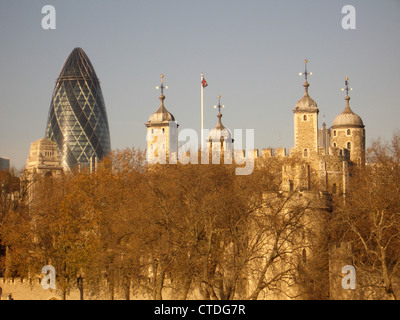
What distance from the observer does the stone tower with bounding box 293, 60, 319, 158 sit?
80188 millimetres

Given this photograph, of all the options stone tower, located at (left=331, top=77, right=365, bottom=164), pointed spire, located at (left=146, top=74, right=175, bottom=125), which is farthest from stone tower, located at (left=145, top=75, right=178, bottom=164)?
stone tower, located at (left=331, top=77, right=365, bottom=164)

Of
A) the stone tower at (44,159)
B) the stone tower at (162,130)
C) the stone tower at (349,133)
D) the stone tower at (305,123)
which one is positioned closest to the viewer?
the stone tower at (305,123)

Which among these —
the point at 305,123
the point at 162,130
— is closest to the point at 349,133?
the point at 305,123

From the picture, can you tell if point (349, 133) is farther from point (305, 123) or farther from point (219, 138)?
point (219, 138)

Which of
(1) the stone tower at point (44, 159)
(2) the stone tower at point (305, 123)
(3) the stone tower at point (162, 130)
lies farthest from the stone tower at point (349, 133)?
(1) the stone tower at point (44, 159)

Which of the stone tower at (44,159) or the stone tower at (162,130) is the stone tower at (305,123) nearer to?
the stone tower at (162,130)

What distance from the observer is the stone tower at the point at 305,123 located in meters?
80.2

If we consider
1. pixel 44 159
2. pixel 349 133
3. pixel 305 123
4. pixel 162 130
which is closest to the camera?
pixel 305 123

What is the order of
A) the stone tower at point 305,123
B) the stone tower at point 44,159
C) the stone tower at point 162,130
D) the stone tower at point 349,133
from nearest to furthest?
the stone tower at point 305,123, the stone tower at point 349,133, the stone tower at point 162,130, the stone tower at point 44,159

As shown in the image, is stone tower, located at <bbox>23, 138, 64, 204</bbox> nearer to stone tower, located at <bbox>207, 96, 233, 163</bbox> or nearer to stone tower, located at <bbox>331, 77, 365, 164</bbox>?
stone tower, located at <bbox>207, 96, 233, 163</bbox>

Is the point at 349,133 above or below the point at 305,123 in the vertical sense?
below

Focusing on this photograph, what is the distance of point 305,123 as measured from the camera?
81.1 meters
